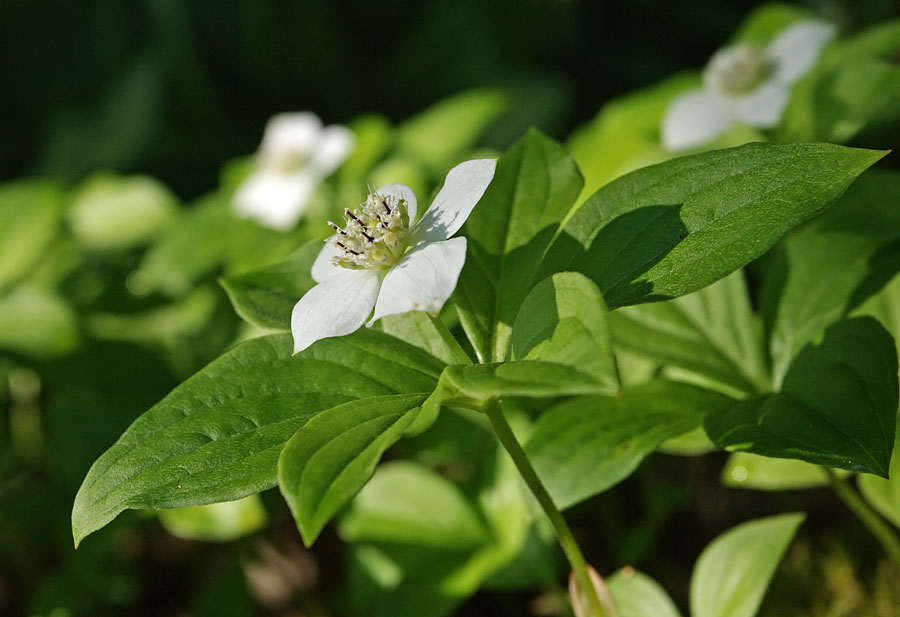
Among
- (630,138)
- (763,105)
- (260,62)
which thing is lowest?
(260,62)

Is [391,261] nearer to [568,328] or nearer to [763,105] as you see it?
[568,328]

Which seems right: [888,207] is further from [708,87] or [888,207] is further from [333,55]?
[333,55]

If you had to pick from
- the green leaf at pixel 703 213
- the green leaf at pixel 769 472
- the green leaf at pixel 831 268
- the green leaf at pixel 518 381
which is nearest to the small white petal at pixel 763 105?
the green leaf at pixel 831 268

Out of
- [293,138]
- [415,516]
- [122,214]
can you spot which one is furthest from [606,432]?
[122,214]

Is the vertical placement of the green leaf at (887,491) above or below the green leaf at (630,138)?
below

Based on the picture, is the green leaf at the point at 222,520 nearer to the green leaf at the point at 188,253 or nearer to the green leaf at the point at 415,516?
the green leaf at the point at 415,516

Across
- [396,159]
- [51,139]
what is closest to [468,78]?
[396,159]

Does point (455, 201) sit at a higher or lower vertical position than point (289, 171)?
higher
